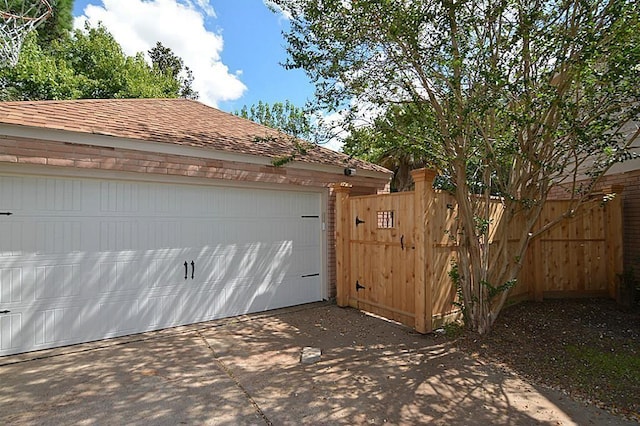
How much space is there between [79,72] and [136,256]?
522 inches

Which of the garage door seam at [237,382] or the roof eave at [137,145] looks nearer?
the garage door seam at [237,382]

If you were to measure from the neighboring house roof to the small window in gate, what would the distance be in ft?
3.85

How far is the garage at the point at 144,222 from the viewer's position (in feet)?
12.7

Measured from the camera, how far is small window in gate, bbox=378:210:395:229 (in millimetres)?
5117

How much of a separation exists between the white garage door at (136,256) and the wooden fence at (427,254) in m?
0.98

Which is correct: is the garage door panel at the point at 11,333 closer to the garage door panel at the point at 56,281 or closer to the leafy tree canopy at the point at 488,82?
the garage door panel at the point at 56,281

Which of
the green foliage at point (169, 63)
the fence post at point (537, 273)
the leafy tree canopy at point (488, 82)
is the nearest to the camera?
the leafy tree canopy at point (488, 82)

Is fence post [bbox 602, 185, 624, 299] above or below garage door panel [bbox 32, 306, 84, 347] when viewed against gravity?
above

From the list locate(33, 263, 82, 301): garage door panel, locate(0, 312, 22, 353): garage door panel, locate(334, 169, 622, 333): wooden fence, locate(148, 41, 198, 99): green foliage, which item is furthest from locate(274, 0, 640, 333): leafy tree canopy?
locate(148, 41, 198, 99): green foliage

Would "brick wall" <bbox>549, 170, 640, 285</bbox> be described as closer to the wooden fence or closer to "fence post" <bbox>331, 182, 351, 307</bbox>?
the wooden fence

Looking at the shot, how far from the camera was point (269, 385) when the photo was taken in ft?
10.4

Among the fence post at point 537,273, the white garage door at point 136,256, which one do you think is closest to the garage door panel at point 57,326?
the white garage door at point 136,256

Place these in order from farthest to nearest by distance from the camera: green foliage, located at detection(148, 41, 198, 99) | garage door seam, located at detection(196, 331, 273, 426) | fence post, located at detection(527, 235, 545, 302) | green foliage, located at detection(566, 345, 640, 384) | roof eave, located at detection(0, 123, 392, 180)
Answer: green foliage, located at detection(148, 41, 198, 99) → fence post, located at detection(527, 235, 545, 302) → roof eave, located at detection(0, 123, 392, 180) → green foliage, located at detection(566, 345, 640, 384) → garage door seam, located at detection(196, 331, 273, 426)

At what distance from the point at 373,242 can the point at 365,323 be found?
1267 millimetres
